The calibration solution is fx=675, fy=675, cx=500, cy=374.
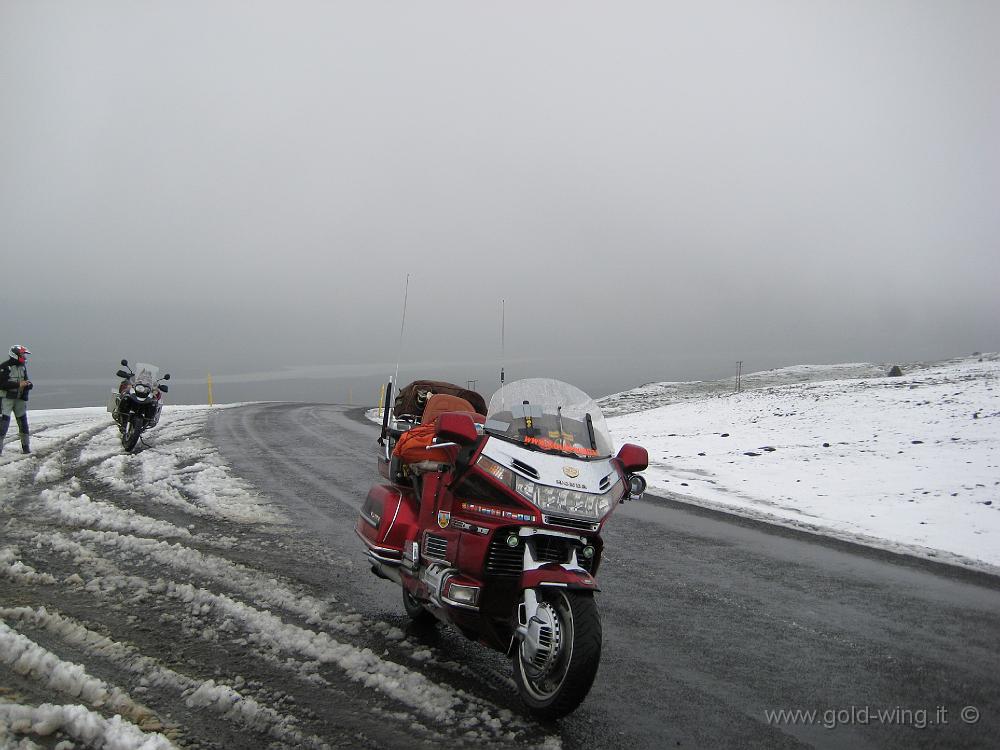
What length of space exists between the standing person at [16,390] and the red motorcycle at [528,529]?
11.9 metres

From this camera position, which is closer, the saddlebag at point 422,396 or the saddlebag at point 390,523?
the saddlebag at point 390,523

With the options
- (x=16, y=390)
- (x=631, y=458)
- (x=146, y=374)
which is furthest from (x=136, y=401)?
(x=631, y=458)

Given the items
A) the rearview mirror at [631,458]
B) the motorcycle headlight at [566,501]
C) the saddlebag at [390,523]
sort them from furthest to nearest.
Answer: the saddlebag at [390,523], the rearview mirror at [631,458], the motorcycle headlight at [566,501]

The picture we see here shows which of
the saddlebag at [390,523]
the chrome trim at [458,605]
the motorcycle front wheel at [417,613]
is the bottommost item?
the motorcycle front wheel at [417,613]

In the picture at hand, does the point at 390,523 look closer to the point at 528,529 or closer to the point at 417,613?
the point at 417,613

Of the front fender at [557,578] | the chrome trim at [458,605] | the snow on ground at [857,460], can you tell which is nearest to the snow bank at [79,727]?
the chrome trim at [458,605]

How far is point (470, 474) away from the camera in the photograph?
4387 mm

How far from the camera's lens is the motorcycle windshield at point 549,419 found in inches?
174

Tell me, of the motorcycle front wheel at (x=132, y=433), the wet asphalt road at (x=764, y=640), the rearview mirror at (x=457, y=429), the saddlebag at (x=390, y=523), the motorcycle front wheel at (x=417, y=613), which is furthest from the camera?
the motorcycle front wheel at (x=132, y=433)

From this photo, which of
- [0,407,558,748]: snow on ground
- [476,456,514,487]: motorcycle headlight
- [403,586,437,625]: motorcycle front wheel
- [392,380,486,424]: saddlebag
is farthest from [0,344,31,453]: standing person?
[476,456,514,487]: motorcycle headlight

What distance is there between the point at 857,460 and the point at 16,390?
17.5m

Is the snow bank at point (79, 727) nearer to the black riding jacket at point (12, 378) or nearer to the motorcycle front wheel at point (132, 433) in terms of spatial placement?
the motorcycle front wheel at point (132, 433)

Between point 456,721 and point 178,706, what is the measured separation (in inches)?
61.2

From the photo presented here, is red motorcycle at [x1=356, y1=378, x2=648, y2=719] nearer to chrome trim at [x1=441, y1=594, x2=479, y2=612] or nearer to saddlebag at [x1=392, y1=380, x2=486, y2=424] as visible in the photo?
chrome trim at [x1=441, y1=594, x2=479, y2=612]
